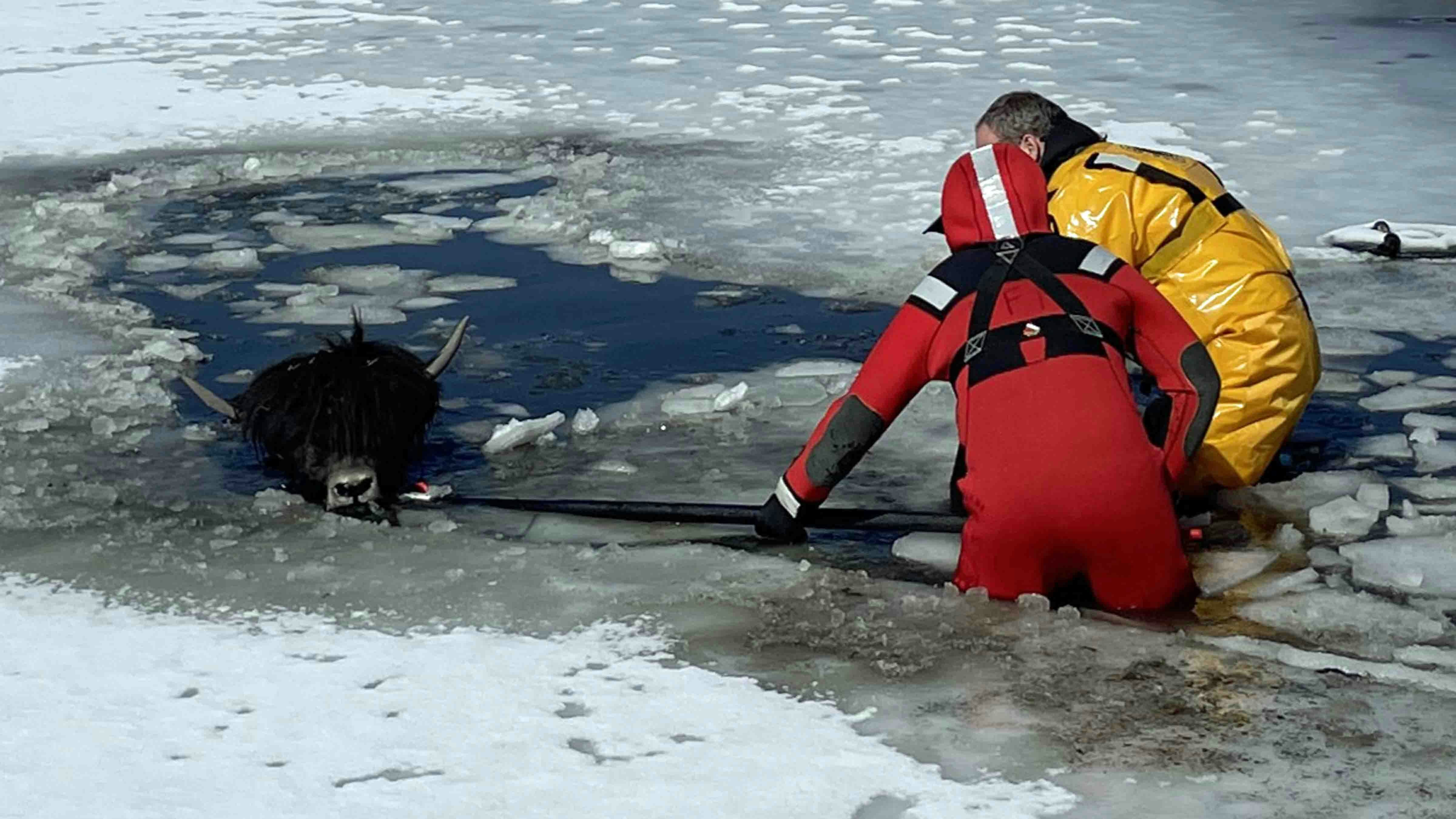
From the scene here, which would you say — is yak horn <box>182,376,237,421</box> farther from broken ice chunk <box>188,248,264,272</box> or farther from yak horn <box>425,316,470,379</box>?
broken ice chunk <box>188,248,264,272</box>

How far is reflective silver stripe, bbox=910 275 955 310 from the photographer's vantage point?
4645 millimetres

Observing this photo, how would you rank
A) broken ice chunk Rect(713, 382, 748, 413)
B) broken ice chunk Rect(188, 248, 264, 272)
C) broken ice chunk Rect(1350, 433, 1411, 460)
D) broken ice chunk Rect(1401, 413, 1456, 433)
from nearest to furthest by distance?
1. broken ice chunk Rect(1350, 433, 1411, 460)
2. broken ice chunk Rect(1401, 413, 1456, 433)
3. broken ice chunk Rect(713, 382, 748, 413)
4. broken ice chunk Rect(188, 248, 264, 272)

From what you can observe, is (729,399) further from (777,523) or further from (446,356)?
Answer: (777,523)

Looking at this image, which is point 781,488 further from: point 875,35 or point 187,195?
point 875,35

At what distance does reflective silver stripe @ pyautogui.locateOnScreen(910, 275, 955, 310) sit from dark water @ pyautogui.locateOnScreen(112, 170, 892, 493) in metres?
2.06

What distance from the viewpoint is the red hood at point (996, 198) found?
4707 mm

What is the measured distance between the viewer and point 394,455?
5871 millimetres

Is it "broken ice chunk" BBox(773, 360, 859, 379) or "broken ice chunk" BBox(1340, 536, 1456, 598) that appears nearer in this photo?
"broken ice chunk" BBox(1340, 536, 1456, 598)

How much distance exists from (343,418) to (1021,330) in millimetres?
2282

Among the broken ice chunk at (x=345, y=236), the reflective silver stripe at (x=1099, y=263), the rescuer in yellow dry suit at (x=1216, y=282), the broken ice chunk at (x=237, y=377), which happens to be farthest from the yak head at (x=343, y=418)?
the broken ice chunk at (x=345, y=236)

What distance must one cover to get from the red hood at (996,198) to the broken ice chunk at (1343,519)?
125 centimetres

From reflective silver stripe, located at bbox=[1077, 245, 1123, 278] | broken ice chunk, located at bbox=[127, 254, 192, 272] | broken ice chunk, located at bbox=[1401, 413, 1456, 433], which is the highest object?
reflective silver stripe, located at bbox=[1077, 245, 1123, 278]

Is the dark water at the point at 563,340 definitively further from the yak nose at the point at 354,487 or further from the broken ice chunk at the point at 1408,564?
the broken ice chunk at the point at 1408,564

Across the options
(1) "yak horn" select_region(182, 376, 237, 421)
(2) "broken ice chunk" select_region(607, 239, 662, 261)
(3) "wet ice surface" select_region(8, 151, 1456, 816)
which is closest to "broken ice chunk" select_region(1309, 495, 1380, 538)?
(3) "wet ice surface" select_region(8, 151, 1456, 816)
